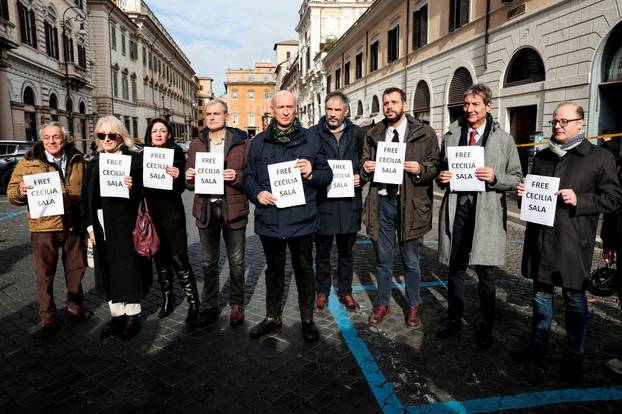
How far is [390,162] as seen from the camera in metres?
3.81

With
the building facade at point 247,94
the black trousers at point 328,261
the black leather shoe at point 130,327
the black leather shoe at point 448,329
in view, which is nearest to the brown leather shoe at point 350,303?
the black trousers at point 328,261

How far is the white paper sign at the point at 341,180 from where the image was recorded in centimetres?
411

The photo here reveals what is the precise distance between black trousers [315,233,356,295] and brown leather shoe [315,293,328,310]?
42 mm

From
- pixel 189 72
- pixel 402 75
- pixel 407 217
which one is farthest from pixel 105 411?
pixel 189 72

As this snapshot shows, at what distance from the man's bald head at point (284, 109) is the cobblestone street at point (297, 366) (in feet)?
6.34

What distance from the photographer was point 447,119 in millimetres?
17453

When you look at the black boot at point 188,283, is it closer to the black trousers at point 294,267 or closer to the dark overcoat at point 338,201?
the black trousers at point 294,267

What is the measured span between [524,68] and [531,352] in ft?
39.0

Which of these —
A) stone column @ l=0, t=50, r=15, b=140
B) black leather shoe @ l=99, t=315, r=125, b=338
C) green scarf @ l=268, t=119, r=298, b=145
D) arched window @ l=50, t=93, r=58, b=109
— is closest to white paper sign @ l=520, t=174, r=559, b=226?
green scarf @ l=268, t=119, r=298, b=145

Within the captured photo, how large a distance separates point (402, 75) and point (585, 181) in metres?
19.9

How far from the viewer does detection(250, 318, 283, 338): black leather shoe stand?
3865mm

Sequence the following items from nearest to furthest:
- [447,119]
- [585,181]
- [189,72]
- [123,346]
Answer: [585,181] → [123,346] → [447,119] → [189,72]

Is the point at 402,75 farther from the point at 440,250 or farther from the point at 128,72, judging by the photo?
the point at 128,72

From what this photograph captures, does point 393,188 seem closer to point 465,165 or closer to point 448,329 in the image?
point 465,165
